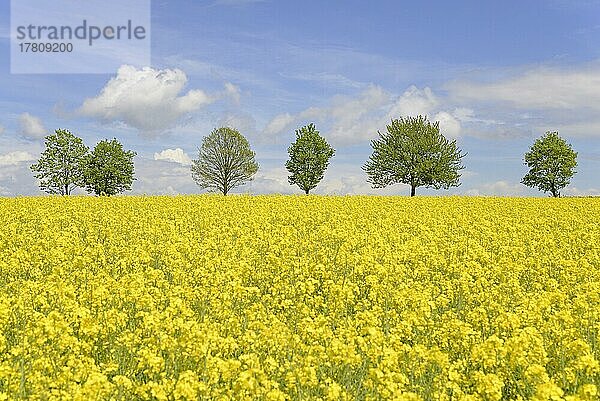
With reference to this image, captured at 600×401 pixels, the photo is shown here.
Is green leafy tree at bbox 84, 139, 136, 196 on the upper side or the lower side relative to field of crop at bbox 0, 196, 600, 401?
upper

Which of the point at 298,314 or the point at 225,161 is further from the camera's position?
the point at 225,161

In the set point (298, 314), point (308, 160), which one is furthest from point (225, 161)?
point (298, 314)

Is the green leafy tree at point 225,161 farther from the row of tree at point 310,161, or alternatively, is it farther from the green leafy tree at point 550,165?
the green leafy tree at point 550,165

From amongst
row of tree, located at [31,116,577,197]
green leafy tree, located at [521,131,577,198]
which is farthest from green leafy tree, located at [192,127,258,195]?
green leafy tree, located at [521,131,577,198]

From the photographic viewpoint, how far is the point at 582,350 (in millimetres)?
7168

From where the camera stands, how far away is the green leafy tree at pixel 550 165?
2840 inches

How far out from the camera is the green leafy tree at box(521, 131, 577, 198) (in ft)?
237

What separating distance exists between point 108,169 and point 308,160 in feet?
77.9

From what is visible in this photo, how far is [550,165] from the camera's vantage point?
238 feet

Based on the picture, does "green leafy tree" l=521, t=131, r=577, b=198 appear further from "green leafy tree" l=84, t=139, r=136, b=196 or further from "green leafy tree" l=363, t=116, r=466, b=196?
"green leafy tree" l=84, t=139, r=136, b=196

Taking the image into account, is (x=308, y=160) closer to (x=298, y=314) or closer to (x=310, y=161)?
(x=310, y=161)

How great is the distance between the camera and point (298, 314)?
31.4 ft

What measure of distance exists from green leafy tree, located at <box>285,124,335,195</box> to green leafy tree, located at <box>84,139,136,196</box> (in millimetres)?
19594

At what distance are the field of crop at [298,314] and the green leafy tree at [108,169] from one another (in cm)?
4979
